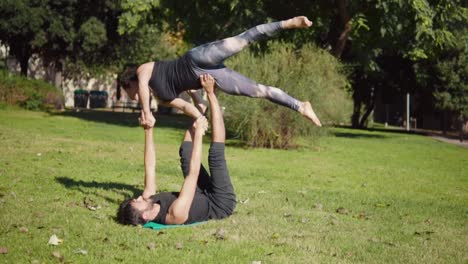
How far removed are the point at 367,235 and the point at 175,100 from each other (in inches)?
129

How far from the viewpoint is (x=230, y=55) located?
25.4 feet

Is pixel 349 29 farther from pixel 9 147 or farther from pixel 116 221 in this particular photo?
pixel 116 221

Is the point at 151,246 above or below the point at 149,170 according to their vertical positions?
below

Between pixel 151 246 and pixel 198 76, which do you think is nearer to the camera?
pixel 151 246

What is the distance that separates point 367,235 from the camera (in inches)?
263

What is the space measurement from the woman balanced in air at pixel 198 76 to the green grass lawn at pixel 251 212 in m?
1.47

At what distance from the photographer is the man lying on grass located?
654cm

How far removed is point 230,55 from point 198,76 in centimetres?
50

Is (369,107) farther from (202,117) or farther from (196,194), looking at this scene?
(196,194)

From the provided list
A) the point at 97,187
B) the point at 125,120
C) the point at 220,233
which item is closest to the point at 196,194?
the point at 220,233

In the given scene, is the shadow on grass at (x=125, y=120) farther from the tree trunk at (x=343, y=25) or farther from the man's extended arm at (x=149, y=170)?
the man's extended arm at (x=149, y=170)

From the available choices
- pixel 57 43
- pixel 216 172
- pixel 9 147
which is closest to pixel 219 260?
pixel 216 172

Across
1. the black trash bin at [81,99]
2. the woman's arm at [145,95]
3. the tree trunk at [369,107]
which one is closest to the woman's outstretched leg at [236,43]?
the woman's arm at [145,95]

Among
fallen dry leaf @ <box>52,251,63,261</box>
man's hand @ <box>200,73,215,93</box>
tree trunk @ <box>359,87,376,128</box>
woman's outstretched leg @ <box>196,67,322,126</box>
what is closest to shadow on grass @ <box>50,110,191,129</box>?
tree trunk @ <box>359,87,376,128</box>
